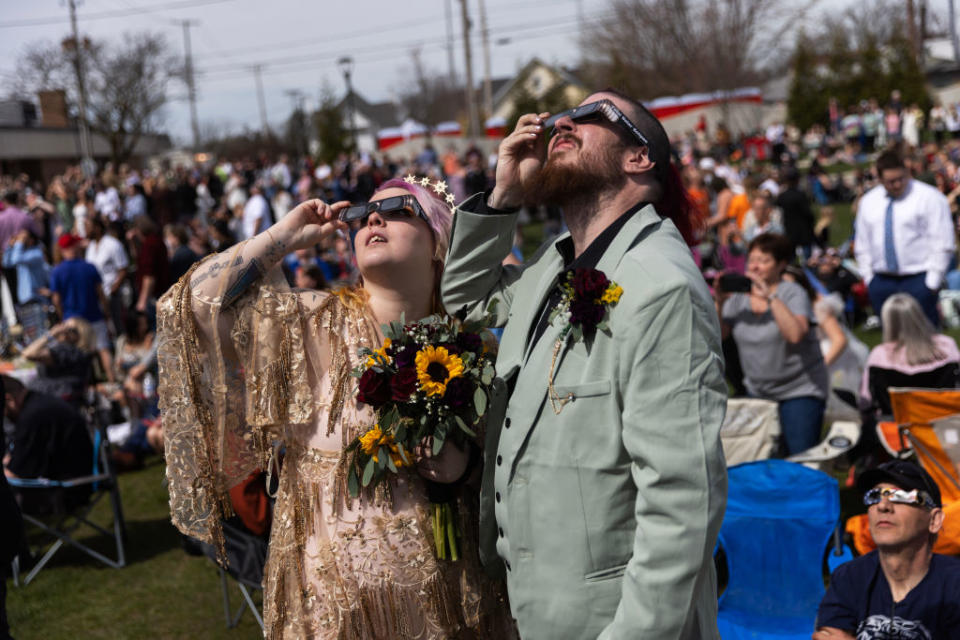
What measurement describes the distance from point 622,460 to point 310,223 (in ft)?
4.41

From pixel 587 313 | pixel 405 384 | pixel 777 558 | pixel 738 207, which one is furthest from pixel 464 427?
pixel 738 207

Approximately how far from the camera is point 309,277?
7121 mm

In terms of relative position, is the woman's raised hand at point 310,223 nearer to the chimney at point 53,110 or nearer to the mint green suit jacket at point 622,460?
the mint green suit jacket at point 622,460

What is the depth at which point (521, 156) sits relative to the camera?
247cm

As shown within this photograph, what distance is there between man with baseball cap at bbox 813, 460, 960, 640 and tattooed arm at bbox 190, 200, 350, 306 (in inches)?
94.8

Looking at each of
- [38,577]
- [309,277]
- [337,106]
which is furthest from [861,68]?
[38,577]

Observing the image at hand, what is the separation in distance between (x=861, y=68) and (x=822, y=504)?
33.9m

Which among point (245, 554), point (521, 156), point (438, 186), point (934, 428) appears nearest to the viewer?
point (521, 156)

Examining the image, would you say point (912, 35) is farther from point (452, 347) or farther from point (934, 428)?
point (452, 347)

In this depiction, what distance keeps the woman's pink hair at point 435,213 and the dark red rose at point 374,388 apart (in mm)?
476

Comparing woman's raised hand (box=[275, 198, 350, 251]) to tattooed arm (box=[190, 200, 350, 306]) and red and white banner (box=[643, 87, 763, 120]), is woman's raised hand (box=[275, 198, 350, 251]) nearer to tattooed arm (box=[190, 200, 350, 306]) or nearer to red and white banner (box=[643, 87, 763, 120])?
tattooed arm (box=[190, 200, 350, 306])

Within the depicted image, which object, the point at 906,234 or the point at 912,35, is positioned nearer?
the point at 906,234

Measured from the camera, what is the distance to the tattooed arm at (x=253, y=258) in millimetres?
2723

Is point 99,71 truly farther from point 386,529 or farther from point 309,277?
point 386,529
